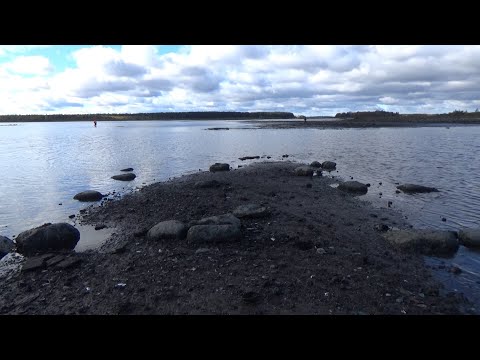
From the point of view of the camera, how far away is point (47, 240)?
42.5 feet

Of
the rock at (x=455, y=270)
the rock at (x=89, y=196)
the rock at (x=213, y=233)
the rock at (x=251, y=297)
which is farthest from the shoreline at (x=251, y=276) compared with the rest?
the rock at (x=89, y=196)

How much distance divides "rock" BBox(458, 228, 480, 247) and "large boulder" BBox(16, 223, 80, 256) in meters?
15.1

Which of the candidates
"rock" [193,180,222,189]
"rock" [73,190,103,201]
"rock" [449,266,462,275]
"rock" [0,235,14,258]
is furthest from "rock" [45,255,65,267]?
"rock" [449,266,462,275]

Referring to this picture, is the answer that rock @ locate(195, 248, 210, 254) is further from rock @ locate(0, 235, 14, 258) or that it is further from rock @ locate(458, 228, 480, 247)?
rock @ locate(458, 228, 480, 247)

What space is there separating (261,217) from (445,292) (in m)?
7.49

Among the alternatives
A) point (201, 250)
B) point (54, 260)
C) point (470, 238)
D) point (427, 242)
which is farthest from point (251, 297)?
point (470, 238)

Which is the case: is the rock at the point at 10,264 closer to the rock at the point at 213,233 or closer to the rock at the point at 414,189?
the rock at the point at 213,233

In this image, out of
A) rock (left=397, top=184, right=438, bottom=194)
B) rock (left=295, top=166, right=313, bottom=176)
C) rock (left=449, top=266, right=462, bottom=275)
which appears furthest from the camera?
rock (left=295, top=166, right=313, bottom=176)

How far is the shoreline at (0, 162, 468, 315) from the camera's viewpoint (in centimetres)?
846

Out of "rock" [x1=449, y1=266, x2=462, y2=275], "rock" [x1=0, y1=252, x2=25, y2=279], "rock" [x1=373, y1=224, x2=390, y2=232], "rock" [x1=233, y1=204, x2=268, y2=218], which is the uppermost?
"rock" [x1=233, y1=204, x2=268, y2=218]

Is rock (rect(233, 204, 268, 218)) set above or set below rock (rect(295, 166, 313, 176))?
above

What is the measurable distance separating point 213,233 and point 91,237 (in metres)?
5.81
